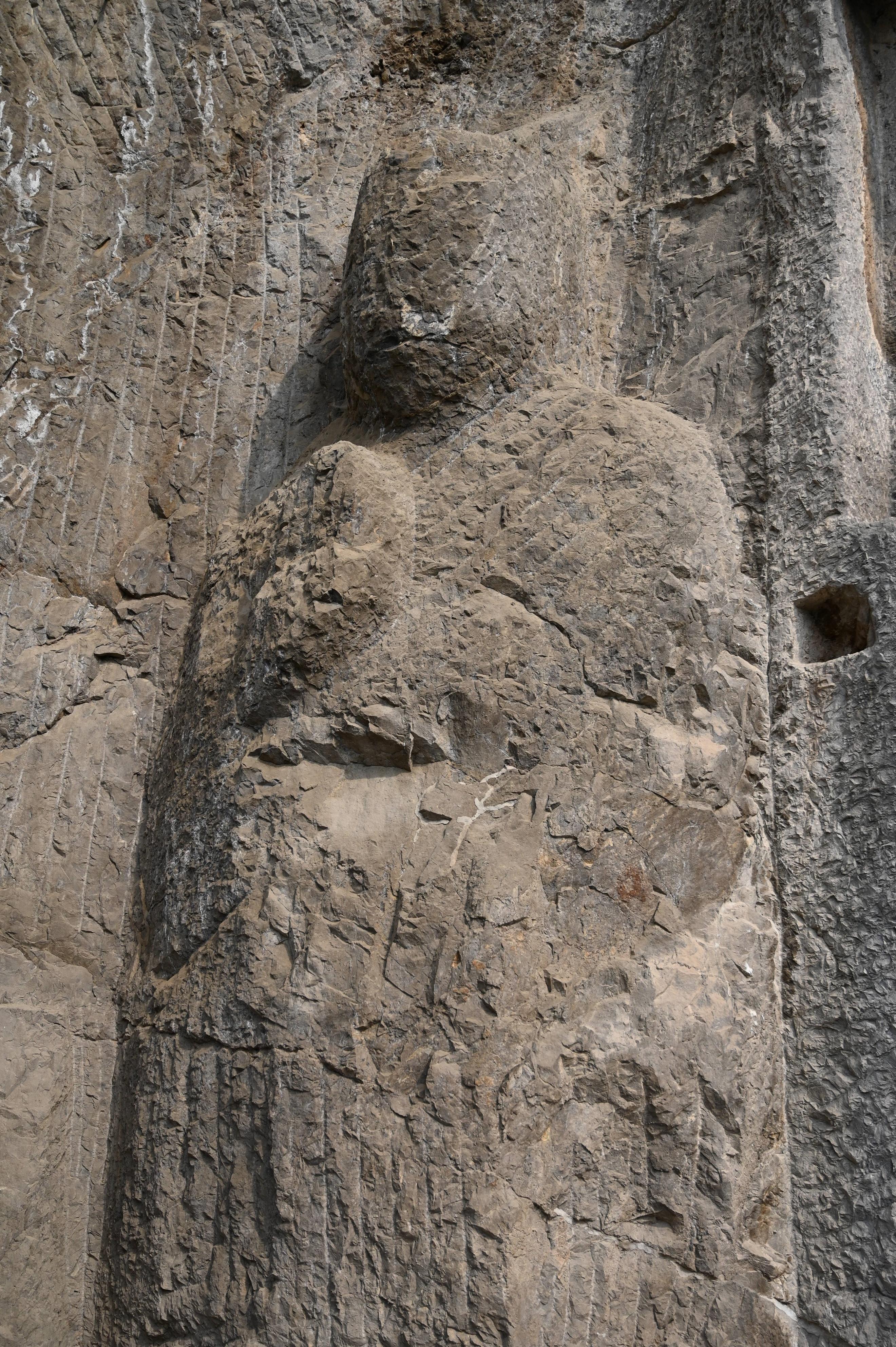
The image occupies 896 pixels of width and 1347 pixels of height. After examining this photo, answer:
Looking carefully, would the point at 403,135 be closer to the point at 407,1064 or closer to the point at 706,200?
the point at 706,200

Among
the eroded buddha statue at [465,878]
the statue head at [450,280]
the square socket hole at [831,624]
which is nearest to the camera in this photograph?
the eroded buddha statue at [465,878]

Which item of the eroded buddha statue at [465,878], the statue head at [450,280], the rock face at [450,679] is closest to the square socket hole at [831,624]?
the rock face at [450,679]

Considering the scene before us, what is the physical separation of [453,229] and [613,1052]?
6.32 ft

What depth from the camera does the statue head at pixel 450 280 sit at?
112 inches

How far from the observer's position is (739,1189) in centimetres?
228

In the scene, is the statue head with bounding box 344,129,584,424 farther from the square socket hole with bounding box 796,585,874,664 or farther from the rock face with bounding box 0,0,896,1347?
the square socket hole with bounding box 796,585,874,664

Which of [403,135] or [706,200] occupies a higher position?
[403,135]

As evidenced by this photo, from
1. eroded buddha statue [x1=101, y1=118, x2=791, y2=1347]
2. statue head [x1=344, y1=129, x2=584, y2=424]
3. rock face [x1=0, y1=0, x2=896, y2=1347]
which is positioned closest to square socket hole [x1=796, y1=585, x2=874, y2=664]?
rock face [x1=0, y1=0, x2=896, y2=1347]

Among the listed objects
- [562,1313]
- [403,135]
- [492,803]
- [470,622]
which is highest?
[403,135]

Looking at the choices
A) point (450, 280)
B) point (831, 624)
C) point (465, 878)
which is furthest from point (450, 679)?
point (450, 280)

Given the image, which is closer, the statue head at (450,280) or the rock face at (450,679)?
the rock face at (450,679)

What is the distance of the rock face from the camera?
2.27 metres

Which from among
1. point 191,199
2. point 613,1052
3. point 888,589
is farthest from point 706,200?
point 613,1052

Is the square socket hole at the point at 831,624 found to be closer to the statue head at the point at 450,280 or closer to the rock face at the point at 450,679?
the rock face at the point at 450,679
